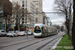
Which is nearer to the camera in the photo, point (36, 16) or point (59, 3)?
point (59, 3)

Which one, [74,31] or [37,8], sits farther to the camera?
[37,8]

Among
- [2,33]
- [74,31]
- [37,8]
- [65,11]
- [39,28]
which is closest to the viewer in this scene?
[74,31]

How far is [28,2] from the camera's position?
8106 cm

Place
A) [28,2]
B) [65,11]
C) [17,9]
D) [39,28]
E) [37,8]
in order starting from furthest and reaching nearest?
[37,8] → [28,2] → [17,9] → [65,11] → [39,28]

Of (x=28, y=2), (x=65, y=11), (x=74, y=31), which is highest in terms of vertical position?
(x=28, y=2)

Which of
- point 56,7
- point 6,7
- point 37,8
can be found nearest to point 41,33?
point 56,7

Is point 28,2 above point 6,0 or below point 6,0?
above

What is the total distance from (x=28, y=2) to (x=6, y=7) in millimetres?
41279

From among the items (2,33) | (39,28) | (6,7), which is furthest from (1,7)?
(39,28)

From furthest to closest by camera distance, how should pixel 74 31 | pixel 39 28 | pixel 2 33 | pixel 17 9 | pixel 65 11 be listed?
pixel 17 9
pixel 65 11
pixel 2 33
pixel 39 28
pixel 74 31

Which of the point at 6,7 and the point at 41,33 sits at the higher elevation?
the point at 6,7

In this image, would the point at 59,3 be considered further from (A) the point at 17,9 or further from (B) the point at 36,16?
(B) the point at 36,16

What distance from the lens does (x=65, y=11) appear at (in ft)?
130

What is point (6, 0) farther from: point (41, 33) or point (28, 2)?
point (28, 2)
